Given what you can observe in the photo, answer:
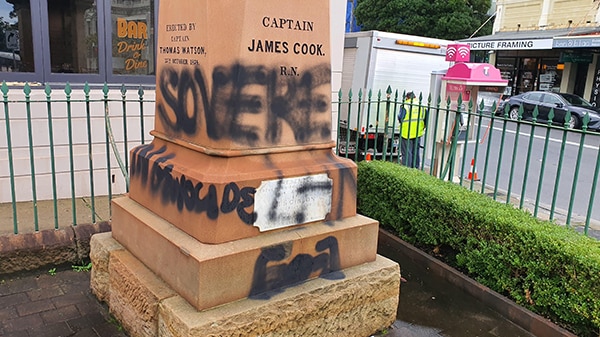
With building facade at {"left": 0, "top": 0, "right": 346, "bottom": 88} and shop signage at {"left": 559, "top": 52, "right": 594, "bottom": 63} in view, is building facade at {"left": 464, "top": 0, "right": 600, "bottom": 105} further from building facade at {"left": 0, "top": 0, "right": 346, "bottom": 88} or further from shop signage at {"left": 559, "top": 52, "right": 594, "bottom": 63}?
building facade at {"left": 0, "top": 0, "right": 346, "bottom": 88}

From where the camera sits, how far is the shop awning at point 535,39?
22.8 m

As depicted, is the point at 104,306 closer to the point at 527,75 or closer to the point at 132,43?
the point at 132,43

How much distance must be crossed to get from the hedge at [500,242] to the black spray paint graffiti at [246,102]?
1.68 meters

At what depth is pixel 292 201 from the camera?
3.23 m

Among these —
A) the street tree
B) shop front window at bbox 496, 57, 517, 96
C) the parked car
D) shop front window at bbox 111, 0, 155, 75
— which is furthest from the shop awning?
shop front window at bbox 111, 0, 155, 75

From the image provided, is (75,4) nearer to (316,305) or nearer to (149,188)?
(149,188)

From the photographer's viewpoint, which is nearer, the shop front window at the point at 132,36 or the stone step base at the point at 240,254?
the stone step base at the point at 240,254

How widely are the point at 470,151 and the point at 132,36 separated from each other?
9423 mm

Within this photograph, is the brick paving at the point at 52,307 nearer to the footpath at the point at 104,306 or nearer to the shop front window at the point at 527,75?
the footpath at the point at 104,306

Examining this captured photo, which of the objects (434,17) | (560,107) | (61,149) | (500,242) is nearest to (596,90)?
(560,107)

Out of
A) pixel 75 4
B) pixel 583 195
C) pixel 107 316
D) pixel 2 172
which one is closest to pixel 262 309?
pixel 107 316

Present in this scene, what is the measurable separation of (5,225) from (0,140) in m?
1.24

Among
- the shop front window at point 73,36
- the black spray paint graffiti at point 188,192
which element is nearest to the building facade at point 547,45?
the shop front window at point 73,36

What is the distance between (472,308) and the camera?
4.05 metres
